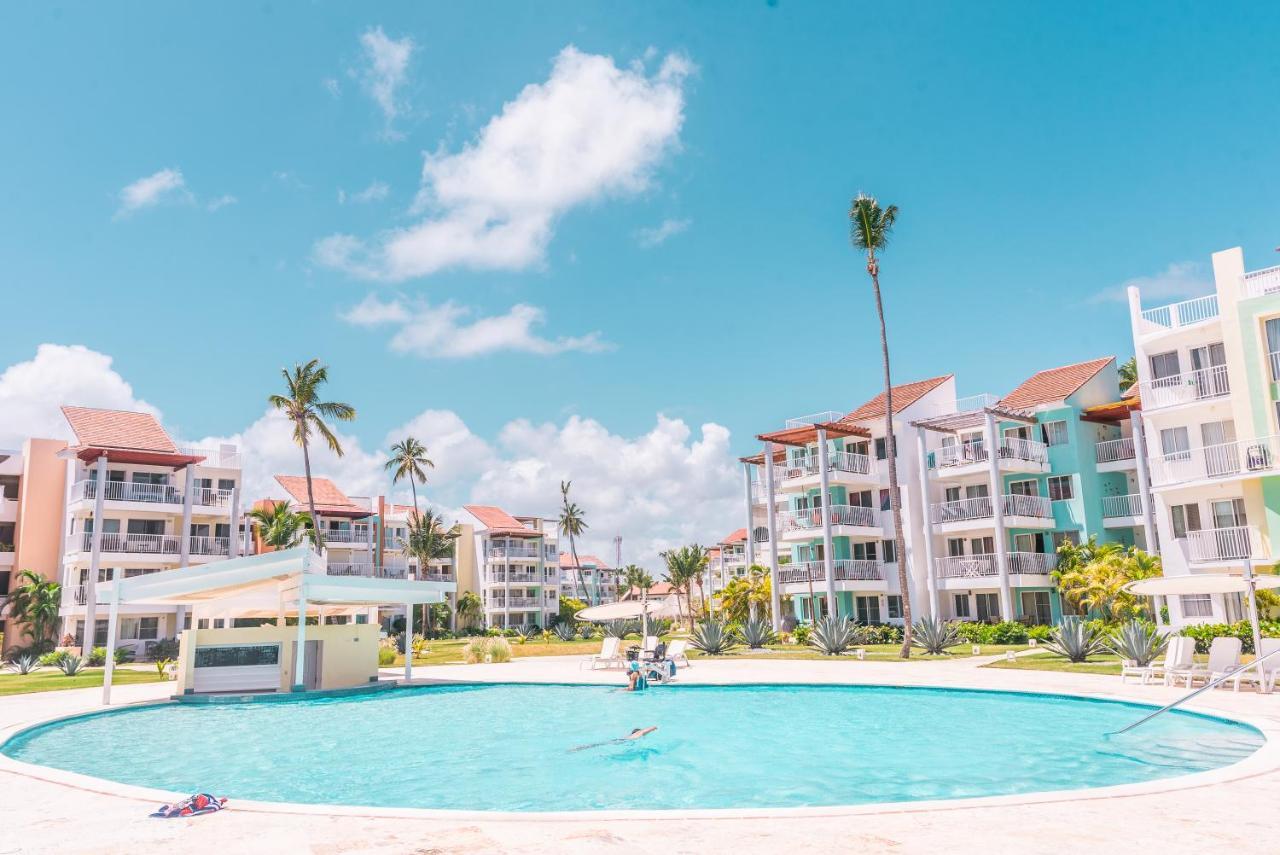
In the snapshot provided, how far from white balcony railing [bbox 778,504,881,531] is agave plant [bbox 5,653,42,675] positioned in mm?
32535

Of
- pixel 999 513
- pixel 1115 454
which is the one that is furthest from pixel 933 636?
pixel 1115 454

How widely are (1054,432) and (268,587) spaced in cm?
3472

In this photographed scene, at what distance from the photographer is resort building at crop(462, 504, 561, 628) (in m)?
78.6

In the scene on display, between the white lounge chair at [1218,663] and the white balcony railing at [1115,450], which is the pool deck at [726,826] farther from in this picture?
the white balcony railing at [1115,450]

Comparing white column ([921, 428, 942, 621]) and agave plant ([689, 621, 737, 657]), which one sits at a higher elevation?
white column ([921, 428, 942, 621])

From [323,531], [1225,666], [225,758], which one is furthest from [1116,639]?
[323,531]

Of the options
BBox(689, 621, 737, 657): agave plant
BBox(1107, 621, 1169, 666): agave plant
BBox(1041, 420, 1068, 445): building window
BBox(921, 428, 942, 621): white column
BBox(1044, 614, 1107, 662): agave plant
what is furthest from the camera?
BBox(1041, 420, 1068, 445): building window

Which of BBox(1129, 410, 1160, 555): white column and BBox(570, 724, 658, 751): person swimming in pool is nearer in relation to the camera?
BBox(570, 724, 658, 751): person swimming in pool

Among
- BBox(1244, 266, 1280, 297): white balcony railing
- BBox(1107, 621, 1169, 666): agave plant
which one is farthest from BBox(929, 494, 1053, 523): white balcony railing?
BBox(1107, 621, 1169, 666): agave plant

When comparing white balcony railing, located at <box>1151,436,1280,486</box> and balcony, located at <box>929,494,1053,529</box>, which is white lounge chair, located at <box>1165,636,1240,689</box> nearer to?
white balcony railing, located at <box>1151,436,1280,486</box>

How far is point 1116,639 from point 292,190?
25.4 meters

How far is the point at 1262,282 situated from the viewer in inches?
1110

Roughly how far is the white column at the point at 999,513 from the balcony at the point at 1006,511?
0.34 meters

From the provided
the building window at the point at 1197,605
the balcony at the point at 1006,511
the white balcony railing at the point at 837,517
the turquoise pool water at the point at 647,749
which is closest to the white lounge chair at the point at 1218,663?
the turquoise pool water at the point at 647,749
